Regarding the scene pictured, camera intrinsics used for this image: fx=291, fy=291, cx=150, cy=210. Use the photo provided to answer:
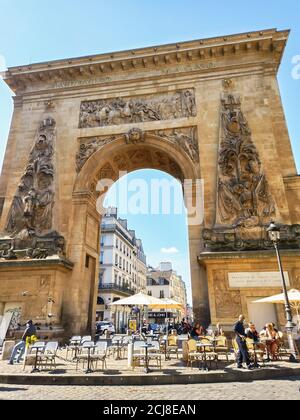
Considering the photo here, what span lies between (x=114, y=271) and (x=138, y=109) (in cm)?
2814

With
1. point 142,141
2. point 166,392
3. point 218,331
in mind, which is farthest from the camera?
point 142,141

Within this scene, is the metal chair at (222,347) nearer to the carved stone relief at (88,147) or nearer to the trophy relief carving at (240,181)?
the trophy relief carving at (240,181)

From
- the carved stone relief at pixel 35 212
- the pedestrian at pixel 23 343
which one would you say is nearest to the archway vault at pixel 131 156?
the carved stone relief at pixel 35 212

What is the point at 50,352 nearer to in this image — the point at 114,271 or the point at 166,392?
the point at 166,392

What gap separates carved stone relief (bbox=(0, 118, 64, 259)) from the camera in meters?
15.5

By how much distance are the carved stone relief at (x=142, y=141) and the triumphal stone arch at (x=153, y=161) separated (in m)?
0.07

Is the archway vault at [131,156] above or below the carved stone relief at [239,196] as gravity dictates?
above

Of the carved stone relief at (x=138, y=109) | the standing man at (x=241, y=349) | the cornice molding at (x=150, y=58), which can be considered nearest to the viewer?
the standing man at (x=241, y=349)

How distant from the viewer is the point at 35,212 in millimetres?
16562

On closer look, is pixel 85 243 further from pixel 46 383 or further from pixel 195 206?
pixel 46 383

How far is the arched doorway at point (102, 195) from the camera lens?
14.8 meters

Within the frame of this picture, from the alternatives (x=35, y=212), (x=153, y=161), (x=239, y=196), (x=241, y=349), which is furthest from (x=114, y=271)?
(x=241, y=349)
